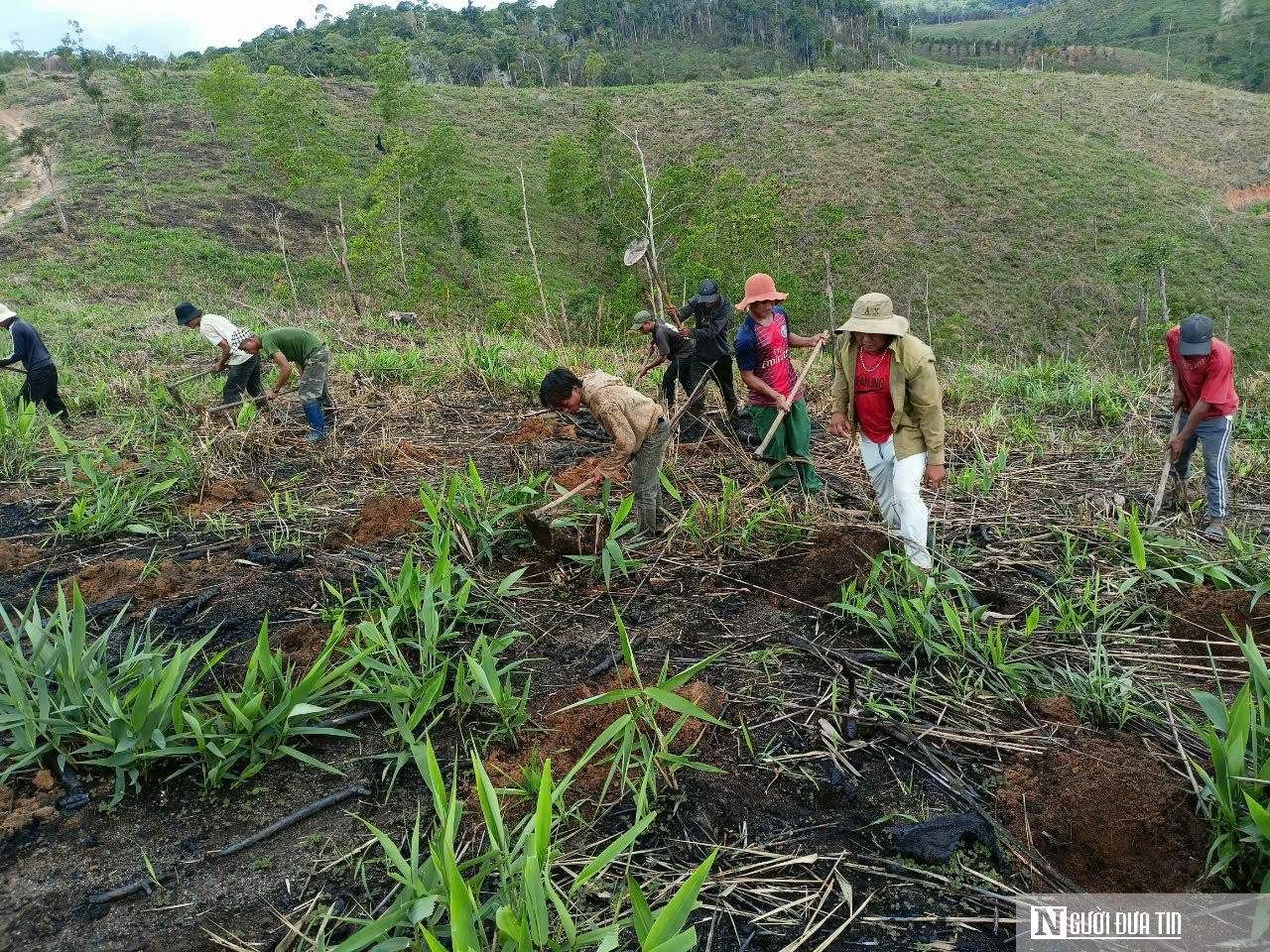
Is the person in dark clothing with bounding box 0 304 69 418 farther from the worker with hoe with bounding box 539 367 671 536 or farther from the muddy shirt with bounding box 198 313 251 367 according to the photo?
the worker with hoe with bounding box 539 367 671 536

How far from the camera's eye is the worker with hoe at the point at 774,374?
15.3 ft

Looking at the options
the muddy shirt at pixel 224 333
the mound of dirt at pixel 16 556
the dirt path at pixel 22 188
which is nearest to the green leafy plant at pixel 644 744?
the mound of dirt at pixel 16 556

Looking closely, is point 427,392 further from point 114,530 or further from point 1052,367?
point 1052,367

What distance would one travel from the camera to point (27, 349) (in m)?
6.11

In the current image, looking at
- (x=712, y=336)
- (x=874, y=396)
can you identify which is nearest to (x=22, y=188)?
(x=712, y=336)

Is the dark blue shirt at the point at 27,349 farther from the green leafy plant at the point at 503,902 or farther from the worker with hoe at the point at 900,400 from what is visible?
the worker with hoe at the point at 900,400

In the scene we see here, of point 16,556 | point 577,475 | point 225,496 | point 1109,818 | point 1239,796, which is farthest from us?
point 577,475

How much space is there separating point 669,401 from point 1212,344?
3.81 meters

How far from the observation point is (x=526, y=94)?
42.3 m

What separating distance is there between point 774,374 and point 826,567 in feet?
5.56

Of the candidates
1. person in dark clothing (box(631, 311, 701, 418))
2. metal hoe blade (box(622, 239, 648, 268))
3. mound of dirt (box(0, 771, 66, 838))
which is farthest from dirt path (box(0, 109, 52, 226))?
mound of dirt (box(0, 771, 66, 838))

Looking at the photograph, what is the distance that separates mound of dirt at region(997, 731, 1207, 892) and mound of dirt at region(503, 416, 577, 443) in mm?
4083

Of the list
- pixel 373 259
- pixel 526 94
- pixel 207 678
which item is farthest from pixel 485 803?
pixel 526 94

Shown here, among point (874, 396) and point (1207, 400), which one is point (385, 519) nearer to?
point (874, 396)
